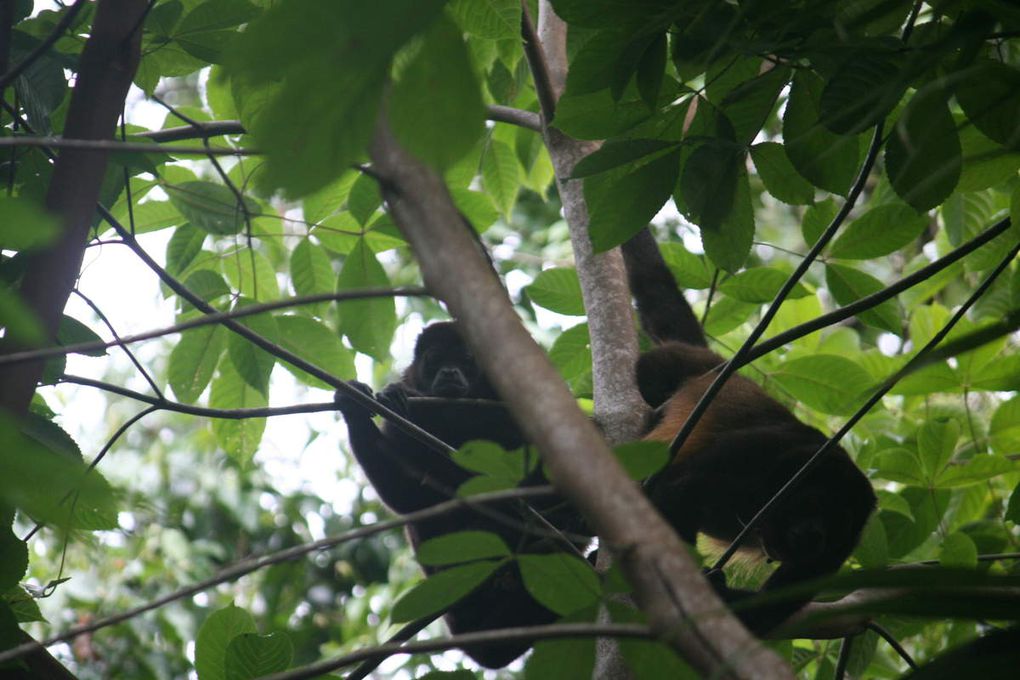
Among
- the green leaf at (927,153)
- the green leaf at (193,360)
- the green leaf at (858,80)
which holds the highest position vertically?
the green leaf at (193,360)

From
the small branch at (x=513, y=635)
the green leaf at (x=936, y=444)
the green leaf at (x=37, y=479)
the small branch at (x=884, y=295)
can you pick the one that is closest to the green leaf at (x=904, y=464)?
the green leaf at (x=936, y=444)

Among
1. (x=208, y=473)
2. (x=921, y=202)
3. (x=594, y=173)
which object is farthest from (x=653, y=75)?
(x=208, y=473)

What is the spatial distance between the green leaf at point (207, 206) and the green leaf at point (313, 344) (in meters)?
0.33

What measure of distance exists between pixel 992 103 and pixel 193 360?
7.50ft

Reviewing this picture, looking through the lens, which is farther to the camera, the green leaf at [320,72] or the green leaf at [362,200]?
the green leaf at [362,200]

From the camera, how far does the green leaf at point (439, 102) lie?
0.85 meters

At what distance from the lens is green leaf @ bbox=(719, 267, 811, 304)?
2996 mm

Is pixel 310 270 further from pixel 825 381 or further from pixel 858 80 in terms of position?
pixel 858 80

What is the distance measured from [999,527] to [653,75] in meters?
2.54

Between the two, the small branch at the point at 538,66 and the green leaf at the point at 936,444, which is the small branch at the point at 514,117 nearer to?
the small branch at the point at 538,66

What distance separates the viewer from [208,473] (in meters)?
8.35

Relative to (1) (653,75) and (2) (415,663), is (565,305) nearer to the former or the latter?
(1) (653,75)

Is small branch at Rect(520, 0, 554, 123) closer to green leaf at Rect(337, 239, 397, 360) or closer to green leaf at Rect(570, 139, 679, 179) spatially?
green leaf at Rect(337, 239, 397, 360)

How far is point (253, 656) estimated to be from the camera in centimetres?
199
